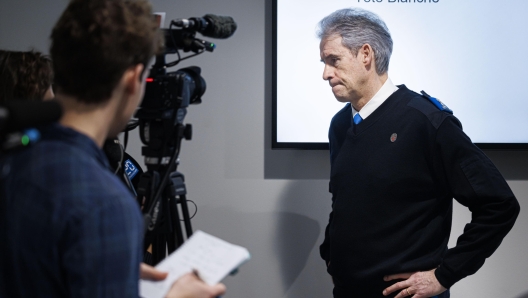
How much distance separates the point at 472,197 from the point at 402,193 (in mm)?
219

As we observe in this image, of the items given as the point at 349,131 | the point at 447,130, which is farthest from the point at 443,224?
the point at 349,131

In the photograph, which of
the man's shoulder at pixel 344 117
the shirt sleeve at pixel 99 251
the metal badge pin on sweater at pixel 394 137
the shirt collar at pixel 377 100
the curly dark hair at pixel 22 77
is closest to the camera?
the shirt sleeve at pixel 99 251

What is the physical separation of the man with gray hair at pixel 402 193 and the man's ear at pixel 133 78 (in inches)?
42.6

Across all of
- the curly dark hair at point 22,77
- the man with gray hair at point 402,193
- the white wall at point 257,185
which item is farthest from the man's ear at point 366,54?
the curly dark hair at point 22,77

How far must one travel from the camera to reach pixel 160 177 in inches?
59.2

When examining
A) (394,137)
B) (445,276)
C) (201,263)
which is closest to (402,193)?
(394,137)

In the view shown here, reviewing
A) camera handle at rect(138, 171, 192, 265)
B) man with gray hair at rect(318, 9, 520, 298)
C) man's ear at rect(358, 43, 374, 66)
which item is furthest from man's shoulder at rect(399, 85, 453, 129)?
camera handle at rect(138, 171, 192, 265)

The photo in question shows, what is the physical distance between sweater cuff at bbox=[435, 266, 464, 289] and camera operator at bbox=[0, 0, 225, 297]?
120 centimetres

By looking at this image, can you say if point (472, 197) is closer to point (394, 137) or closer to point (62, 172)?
point (394, 137)

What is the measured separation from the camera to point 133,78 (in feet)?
2.92

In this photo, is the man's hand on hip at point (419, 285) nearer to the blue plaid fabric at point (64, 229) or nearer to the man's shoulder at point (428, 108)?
the man's shoulder at point (428, 108)

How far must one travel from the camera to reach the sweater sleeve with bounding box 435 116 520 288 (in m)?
1.68

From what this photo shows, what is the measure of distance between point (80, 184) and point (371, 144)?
125 cm

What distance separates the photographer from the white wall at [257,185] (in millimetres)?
2578
